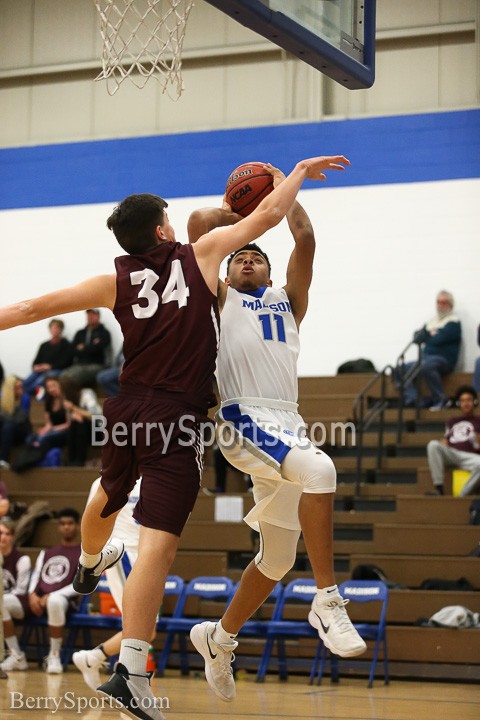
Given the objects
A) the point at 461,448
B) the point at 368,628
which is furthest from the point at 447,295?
the point at 368,628

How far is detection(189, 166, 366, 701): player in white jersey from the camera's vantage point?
17.1 feet

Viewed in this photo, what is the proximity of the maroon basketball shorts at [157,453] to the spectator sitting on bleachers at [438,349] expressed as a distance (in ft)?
31.9

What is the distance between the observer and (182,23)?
7273 mm

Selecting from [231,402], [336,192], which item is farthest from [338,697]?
[336,192]

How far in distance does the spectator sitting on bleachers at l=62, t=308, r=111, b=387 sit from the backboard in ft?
31.1

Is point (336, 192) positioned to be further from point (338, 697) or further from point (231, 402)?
point (231, 402)

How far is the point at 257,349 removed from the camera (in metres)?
5.58

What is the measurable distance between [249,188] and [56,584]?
6.84 meters

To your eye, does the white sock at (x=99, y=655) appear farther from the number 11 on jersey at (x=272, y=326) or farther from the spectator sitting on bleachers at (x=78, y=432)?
the spectator sitting on bleachers at (x=78, y=432)

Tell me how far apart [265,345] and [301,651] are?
21.0ft

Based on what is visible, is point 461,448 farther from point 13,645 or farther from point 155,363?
point 155,363

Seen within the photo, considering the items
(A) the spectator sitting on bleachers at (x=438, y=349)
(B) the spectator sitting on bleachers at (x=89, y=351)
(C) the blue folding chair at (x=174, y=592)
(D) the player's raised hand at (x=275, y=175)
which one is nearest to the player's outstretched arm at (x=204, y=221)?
(D) the player's raised hand at (x=275, y=175)

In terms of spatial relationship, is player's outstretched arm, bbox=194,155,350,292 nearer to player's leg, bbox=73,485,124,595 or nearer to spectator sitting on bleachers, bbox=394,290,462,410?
player's leg, bbox=73,485,124,595

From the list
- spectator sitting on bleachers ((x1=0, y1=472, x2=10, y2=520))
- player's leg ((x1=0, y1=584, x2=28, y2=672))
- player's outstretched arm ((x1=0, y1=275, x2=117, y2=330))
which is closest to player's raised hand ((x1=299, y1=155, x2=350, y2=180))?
player's outstretched arm ((x1=0, y1=275, x2=117, y2=330))
